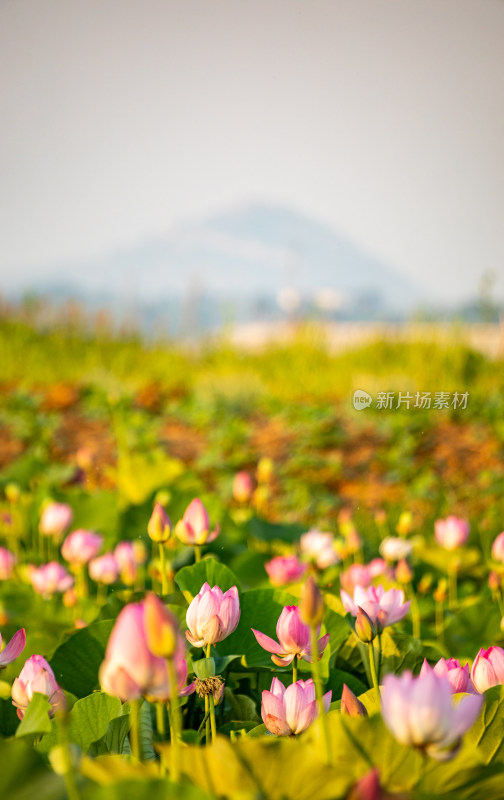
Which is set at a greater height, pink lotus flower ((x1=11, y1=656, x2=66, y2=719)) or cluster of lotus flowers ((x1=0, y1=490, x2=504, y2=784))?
cluster of lotus flowers ((x1=0, y1=490, x2=504, y2=784))

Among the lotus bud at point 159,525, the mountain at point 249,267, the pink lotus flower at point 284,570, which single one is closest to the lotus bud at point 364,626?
the lotus bud at point 159,525

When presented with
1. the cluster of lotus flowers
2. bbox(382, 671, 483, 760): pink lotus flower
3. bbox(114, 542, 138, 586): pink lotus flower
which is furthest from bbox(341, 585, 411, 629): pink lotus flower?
bbox(114, 542, 138, 586): pink lotus flower

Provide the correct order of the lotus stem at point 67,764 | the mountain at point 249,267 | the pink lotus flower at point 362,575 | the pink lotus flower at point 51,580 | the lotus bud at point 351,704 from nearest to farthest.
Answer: the lotus stem at point 67,764 < the lotus bud at point 351,704 < the pink lotus flower at point 362,575 < the pink lotus flower at point 51,580 < the mountain at point 249,267

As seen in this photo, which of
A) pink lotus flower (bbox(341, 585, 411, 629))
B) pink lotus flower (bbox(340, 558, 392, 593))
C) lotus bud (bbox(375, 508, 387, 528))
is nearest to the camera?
pink lotus flower (bbox(341, 585, 411, 629))

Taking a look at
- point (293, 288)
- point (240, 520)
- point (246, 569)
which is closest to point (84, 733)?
point (246, 569)

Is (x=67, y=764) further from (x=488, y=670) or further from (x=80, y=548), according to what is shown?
(x=80, y=548)

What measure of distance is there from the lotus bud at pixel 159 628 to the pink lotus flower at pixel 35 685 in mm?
223

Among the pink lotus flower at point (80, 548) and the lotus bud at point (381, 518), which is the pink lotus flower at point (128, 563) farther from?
the lotus bud at point (381, 518)

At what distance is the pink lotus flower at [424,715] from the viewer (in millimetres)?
358

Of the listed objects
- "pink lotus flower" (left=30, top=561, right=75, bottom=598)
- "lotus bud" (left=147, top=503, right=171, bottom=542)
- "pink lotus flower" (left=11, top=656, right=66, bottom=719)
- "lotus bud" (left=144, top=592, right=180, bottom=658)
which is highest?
"lotus bud" (left=144, top=592, right=180, bottom=658)

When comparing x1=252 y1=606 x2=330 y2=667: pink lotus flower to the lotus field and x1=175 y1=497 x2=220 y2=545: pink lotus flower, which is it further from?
x1=175 y1=497 x2=220 y2=545: pink lotus flower

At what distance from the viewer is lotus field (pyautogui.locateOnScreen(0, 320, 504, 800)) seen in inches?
15.0

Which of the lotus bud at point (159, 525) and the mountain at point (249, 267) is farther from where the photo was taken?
the mountain at point (249, 267)

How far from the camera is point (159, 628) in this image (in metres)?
0.36
